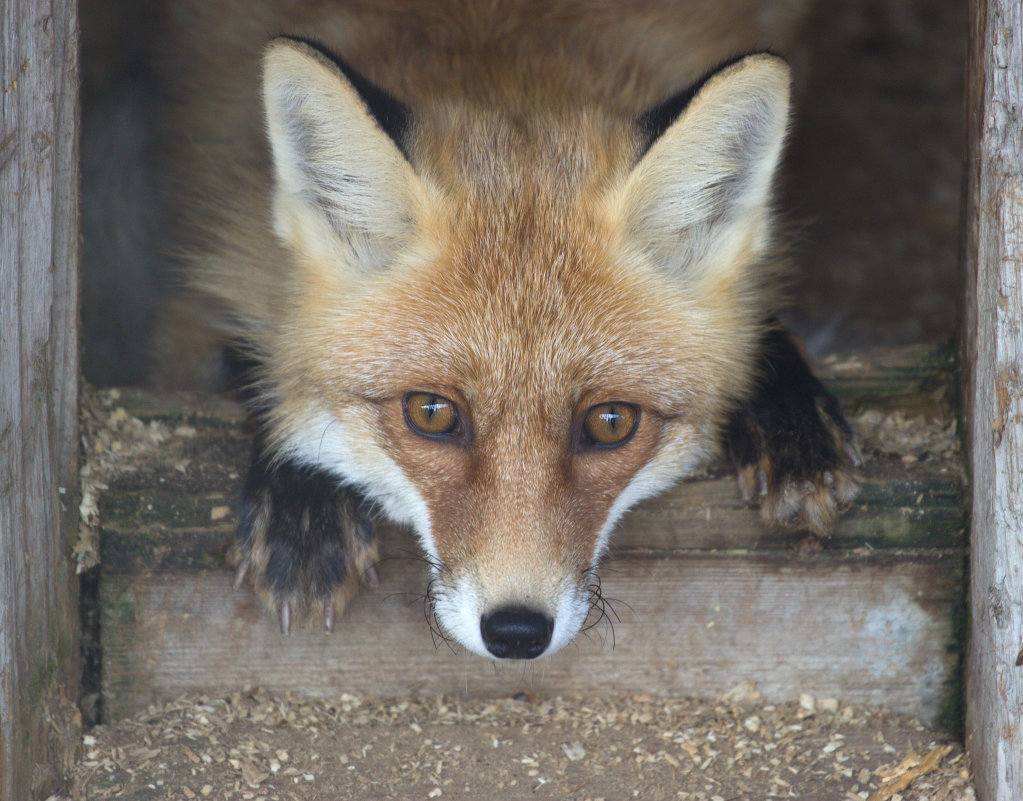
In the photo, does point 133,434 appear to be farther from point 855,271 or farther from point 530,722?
point 855,271

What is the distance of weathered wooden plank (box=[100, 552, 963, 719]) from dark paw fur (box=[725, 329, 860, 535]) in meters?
0.18

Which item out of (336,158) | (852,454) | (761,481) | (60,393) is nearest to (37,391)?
(60,393)

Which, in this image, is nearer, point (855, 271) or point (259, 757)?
point (259, 757)

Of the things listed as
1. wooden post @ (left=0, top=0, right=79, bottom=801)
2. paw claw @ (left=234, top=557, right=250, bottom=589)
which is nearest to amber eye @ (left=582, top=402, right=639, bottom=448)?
paw claw @ (left=234, top=557, right=250, bottom=589)

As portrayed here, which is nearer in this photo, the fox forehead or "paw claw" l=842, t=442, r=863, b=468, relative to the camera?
the fox forehead

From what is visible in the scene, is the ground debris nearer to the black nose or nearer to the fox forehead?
the black nose

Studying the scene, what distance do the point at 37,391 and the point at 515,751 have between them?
4.60ft

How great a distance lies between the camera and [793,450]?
261 centimetres

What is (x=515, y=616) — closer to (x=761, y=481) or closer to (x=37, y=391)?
(x=761, y=481)

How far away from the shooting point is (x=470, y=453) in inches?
93.7

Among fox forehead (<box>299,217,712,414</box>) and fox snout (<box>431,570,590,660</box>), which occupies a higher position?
fox forehead (<box>299,217,712,414</box>)

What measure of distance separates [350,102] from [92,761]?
5.36 feet

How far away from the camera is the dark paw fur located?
2.55m

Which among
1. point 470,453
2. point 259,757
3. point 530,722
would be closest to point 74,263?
point 470,453
